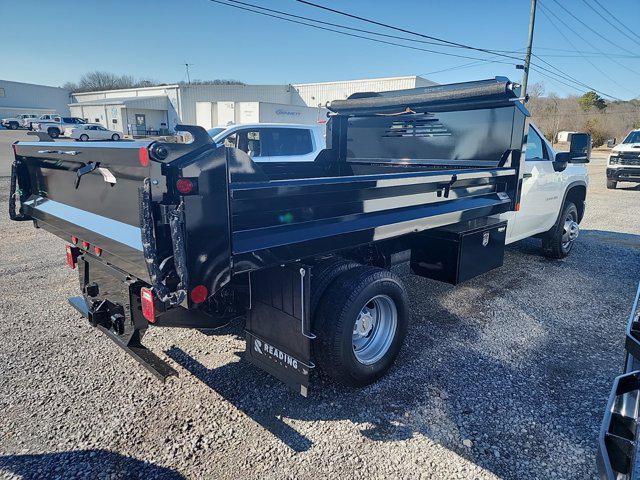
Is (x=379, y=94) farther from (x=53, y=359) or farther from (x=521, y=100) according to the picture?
(x=53, y=359)

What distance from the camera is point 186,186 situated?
6.59 feet

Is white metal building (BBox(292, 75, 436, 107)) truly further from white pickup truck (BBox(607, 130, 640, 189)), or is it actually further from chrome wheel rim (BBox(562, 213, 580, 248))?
chrome wheel rim (BBox(562, 213, 580, 248))

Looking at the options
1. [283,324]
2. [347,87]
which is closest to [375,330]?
[283,324]

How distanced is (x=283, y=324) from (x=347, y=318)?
41 centimetres

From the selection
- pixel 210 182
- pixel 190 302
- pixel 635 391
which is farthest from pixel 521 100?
pixel 190 302

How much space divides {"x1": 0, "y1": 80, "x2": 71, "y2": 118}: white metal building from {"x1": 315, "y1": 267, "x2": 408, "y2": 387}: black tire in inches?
2876

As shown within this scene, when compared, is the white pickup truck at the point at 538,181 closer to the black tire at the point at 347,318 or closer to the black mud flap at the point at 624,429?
the black tire at the point at 347,318

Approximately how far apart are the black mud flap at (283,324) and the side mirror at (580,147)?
4430 millimetres

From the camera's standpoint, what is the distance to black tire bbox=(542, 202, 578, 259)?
6.27 metres

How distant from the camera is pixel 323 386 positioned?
125 inches

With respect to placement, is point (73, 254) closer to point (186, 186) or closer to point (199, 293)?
point (199, 293)

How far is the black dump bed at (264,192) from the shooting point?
80.7 inches

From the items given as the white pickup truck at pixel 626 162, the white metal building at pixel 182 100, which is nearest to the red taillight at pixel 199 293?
the white pickup truck at pixel 626 162

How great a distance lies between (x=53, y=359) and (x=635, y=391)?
150 inches
